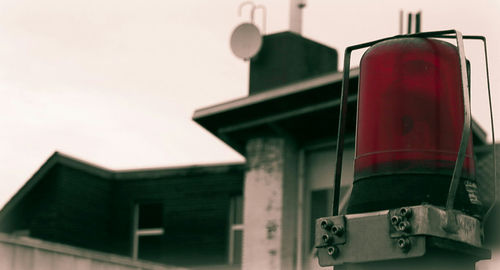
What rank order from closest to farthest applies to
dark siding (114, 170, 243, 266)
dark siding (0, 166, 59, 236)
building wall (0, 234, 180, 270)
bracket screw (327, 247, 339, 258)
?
bracket screw (327, 247, 339, 258)
building wall (0, 234, 180, 270)
dark siding (114, 170, 243, 266)
dark siding (0, 166, 59, 236)

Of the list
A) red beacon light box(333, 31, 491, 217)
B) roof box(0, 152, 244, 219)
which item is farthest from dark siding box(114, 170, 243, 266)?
red beacon light box(333, 31, 491, 217)

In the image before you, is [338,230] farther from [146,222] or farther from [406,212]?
[146,222]

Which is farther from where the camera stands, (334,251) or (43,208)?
(43,208)

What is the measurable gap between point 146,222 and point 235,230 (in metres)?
4.11

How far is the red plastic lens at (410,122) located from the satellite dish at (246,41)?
1866cm

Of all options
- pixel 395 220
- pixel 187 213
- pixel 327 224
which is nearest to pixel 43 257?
pixel 327 224

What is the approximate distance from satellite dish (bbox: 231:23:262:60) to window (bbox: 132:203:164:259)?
424 inches

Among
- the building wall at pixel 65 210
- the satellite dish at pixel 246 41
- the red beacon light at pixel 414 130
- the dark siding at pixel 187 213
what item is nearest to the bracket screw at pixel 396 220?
the red beacon light at pixel 414 130

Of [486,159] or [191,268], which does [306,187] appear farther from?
[191,268]

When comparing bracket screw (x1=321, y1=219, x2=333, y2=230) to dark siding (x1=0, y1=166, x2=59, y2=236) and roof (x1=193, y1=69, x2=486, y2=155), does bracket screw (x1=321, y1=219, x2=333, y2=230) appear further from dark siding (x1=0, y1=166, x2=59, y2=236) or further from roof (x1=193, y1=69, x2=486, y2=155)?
dark siding (x1=0, y1=166, x2=59, y2=236)

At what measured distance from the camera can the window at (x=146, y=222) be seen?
33.1 m

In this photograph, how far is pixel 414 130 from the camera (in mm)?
4305

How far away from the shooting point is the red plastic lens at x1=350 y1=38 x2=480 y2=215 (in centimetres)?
428

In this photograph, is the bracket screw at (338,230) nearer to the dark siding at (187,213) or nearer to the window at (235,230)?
the window at (235,230)
